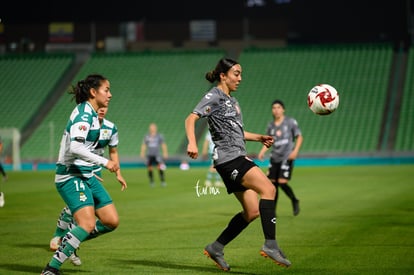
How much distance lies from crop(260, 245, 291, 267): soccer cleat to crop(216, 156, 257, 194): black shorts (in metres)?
0.83

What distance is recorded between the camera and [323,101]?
10852 mm

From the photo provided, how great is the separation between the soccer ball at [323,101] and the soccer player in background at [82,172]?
3.31 meters

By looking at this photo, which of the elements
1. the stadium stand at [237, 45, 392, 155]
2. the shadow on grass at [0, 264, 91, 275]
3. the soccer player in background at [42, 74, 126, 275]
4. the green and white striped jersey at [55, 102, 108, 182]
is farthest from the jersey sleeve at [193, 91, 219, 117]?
the stadium stand at [237, 45, 392, 155]

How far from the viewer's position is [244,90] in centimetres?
4975

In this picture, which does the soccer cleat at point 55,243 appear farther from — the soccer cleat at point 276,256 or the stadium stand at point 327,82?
the stadium stand at point 327,82

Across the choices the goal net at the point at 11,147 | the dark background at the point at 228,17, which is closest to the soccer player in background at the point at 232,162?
the goal net at the point at 11,147

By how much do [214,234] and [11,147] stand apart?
35915 millimetres

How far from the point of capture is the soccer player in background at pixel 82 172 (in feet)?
27.5

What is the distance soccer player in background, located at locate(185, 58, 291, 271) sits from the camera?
9023 millimetres

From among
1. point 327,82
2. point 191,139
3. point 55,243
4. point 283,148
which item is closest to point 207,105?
point 191,139

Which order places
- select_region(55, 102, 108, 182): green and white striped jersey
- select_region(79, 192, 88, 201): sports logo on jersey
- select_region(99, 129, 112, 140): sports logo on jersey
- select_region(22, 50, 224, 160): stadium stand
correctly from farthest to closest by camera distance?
select_region(22, 50, 224, 160): stadium stand < select_region(99, 129, 112, 140): sports logo on jersey < select_region(79, 192, 88, 201): sports logo on jersey < select_region(55, 102, 108, 182): green and white striped jersey

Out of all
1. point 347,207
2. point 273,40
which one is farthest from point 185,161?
point 347,207

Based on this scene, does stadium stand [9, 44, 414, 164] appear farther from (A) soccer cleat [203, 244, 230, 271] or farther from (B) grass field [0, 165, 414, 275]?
(A) soccer cleat [203, 244, 230, 271]

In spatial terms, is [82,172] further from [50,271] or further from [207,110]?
[207,110]
